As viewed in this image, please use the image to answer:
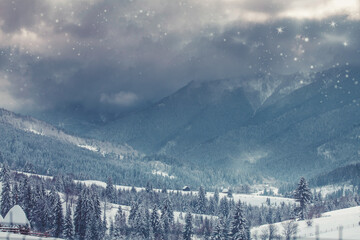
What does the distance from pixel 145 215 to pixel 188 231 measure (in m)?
19.1

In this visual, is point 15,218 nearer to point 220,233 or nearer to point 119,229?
point 119,229

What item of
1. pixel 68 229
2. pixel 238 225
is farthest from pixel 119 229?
pixel 238 225

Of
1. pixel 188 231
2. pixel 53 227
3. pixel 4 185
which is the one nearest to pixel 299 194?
pixel 188 231

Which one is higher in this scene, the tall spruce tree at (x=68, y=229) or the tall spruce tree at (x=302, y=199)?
the tall spruce tree at (x=302, y=199)

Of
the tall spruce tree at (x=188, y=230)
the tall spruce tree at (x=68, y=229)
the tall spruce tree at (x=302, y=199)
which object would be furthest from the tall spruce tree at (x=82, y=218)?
the tall spruce tree at (x=302, y=199)

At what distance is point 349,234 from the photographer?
10825cm

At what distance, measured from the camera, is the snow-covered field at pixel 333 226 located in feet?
369

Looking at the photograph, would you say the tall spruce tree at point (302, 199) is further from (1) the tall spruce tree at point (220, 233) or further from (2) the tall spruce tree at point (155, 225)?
(2) the tall spruce tree at point (155, 225)

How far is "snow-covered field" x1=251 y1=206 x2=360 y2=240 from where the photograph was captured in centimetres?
11245

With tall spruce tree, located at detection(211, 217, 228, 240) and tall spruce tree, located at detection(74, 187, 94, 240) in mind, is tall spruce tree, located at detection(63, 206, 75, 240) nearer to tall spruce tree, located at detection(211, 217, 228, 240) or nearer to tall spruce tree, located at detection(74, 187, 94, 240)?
tall spruce tree, located at detection(74, 187, 94, 240)

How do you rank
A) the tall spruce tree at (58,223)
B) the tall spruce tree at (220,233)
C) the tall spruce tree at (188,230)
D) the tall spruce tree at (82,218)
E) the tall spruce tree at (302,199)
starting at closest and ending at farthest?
the tall spruce tree at (220,233), the tall spruce tree at (58,223), the tall spruce tree at (82,218), the tall spruce tree at (188,230), the tall spruce tree at (302,199)

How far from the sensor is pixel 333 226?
13338cm

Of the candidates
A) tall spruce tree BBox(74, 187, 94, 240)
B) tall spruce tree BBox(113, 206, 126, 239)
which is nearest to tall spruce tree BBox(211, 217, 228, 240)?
tall spruce tree BBox(113, 206, 126, 239)

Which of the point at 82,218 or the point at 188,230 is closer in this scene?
the point at 82,218
